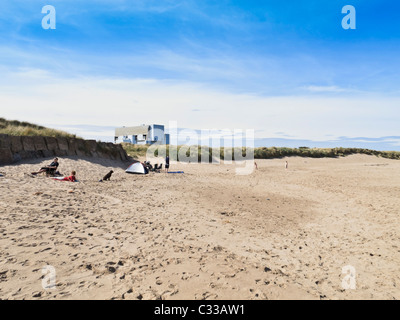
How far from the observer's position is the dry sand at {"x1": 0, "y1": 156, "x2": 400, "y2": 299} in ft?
13.8

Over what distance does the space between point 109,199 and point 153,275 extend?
6149 mm

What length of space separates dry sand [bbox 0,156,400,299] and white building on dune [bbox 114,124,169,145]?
3501cm

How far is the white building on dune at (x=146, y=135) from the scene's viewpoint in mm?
46438

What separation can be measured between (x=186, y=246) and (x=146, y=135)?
42.5 meters

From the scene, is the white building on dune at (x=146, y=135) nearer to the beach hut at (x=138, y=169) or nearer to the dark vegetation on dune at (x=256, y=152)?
the dark vegetation on dune at (x=256, y=152)

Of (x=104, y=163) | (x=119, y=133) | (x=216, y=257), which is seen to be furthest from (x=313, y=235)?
(x=119, y=133)

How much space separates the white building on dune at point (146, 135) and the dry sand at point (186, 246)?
3501 centimetres

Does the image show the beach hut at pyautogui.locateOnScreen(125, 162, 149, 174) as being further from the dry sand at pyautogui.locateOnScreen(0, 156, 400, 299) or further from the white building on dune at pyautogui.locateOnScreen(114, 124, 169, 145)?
the white building on dune at pyautogui.locateOnScreen(114, 124, 169, 145)

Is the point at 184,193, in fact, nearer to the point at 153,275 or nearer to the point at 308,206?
the point at 308,206
